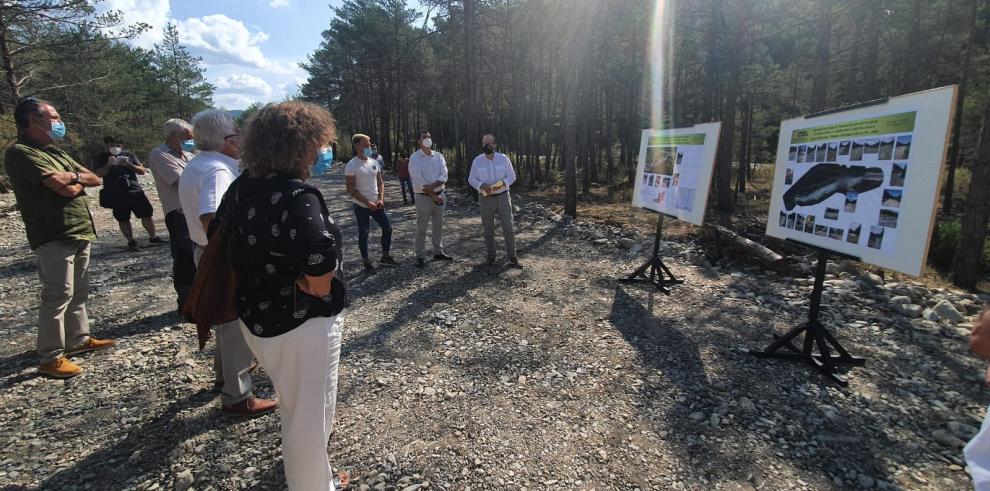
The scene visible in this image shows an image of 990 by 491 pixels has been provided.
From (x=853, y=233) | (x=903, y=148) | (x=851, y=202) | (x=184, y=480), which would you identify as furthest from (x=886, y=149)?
(x=184, y=480)

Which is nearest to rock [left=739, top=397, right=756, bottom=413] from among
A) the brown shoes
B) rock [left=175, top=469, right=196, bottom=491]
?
the brown shoes

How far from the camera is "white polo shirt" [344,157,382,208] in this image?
237 inches

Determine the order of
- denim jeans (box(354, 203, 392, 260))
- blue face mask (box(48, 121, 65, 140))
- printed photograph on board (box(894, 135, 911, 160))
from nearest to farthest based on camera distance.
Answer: printed photograph on board (box(894, 135, 911, 160))
blue face mask (box(48, 121, 65, 140))
denim jeans (box(354, 203, 392, 260))

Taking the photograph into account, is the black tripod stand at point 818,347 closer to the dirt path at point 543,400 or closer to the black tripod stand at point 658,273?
the dirt path at point 543,400

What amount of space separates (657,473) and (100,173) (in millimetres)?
6151

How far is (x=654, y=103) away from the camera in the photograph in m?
17.2

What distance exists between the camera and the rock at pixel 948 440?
8.76 feet

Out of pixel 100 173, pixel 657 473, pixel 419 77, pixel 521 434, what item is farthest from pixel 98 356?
pixel 419 77

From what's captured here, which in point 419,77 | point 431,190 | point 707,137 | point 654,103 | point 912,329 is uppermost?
point 419,77

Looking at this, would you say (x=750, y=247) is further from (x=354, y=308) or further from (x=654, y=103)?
(x=654, y=103)

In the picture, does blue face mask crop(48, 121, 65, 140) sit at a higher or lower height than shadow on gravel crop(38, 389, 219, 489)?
higher

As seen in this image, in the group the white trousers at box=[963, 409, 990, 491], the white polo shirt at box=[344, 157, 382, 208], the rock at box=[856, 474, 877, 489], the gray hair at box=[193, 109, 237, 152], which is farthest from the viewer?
the white polo shirt at box=[344, 157, 382, 208]

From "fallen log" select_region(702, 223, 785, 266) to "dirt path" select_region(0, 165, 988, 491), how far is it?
71 cm

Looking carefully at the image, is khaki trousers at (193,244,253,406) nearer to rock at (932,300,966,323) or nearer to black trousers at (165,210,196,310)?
black trousers at (165,210,196,310)
